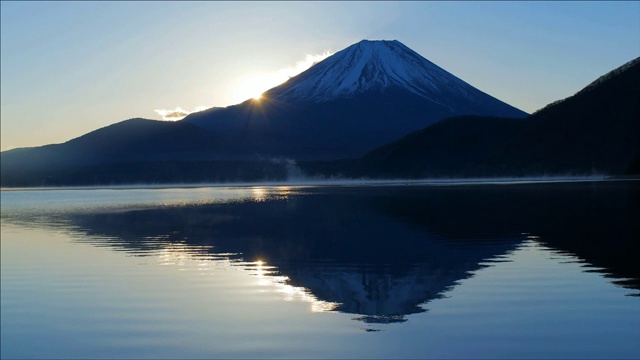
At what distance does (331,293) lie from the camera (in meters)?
21.9

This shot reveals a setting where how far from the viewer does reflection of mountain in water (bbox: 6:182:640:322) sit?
22.9 metres

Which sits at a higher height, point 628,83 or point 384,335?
point 628,83

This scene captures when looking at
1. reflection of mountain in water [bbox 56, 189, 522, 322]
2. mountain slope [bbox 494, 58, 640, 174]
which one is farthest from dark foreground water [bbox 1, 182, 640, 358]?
mountain slope [bbox 494, 58, 640, 174]

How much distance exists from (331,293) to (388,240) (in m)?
14.5

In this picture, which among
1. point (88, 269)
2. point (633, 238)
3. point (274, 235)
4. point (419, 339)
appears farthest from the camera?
point (274, 235)

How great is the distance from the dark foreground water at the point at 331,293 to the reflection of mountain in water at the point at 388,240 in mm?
121

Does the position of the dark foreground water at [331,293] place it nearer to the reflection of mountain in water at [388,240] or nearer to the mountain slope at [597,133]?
the reflection of mountain in water at [388,240]

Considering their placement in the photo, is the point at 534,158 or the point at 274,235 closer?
the point at 274,235

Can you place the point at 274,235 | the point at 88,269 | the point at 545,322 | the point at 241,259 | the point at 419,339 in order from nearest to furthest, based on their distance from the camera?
1. the point at 419,339
2. the point at 545,322
3. the point at 88,269
4. the point at 241,259
5. the point at 274,235

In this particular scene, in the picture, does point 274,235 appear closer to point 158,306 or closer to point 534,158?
point 158,306

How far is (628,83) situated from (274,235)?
163 meters

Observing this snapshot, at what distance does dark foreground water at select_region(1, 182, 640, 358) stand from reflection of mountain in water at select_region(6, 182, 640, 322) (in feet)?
0.40

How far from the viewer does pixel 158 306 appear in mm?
20078

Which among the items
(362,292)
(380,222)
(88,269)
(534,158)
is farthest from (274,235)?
(534,158)
